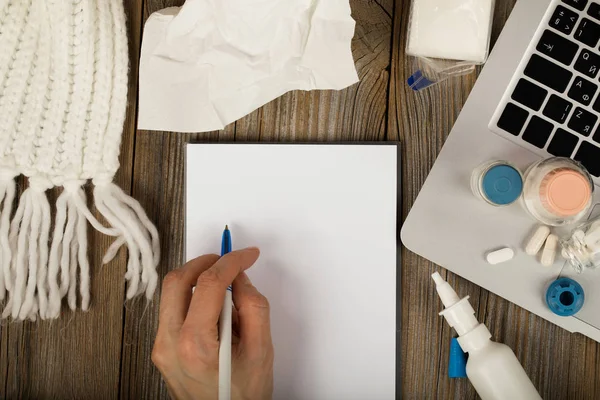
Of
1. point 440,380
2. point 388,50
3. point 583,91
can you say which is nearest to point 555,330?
point 440,380

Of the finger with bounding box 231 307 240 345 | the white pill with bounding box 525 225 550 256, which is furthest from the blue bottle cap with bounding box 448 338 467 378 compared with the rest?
the finger with bounding box 231 307 240 345

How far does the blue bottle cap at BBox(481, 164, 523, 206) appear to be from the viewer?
48 centimetres

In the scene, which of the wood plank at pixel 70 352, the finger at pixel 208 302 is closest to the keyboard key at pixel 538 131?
the finger at pixel 208 302

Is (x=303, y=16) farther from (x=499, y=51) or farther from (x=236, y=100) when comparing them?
(x=499, y=51)

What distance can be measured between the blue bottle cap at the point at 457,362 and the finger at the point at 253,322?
0.20 metres

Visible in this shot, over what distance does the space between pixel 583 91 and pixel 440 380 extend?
334 mm

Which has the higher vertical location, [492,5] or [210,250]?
[492,5]

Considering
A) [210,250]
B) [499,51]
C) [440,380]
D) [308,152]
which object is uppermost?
[499,51]

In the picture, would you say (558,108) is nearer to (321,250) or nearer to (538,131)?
(538,131)

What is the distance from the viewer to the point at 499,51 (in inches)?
21.0

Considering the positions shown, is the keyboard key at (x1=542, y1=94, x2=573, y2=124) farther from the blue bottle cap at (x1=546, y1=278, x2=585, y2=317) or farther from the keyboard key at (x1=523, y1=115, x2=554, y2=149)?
the blue bottle cap at (x1=546, y1=278, x2=585, y2=317)

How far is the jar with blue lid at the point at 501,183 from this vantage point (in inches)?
18.9

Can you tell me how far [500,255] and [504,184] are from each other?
A: 8cm

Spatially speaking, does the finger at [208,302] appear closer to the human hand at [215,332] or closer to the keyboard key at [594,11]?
the human hand at [215,332]
